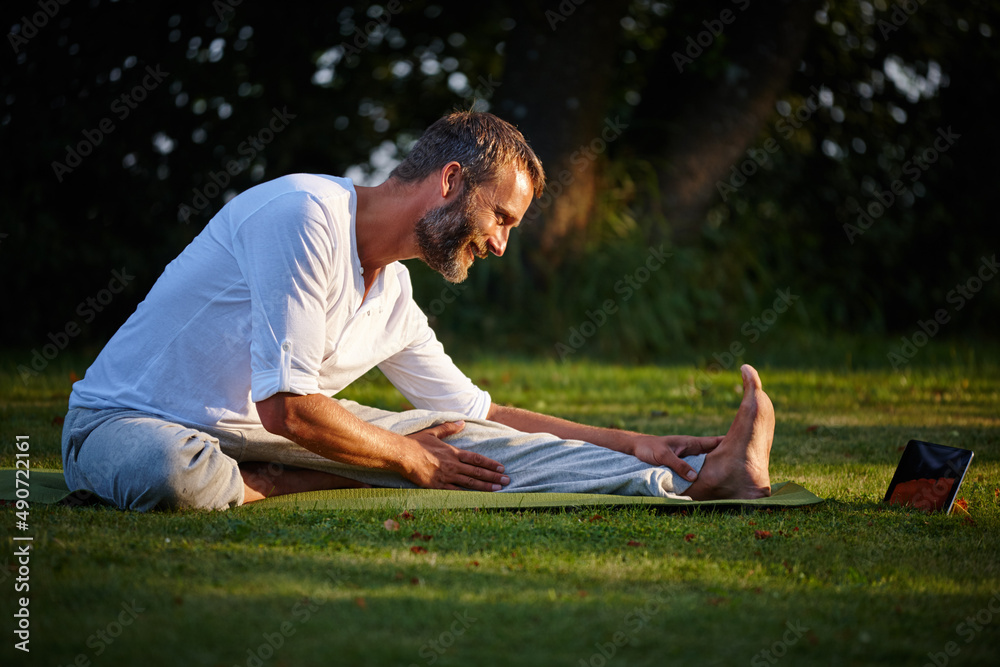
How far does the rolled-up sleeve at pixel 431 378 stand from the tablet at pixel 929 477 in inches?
61.7

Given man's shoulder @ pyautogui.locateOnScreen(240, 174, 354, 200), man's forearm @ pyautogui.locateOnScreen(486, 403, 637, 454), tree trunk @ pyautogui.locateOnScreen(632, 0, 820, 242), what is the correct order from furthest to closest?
tree trunk @ pyautogui.locateOnScreen(632, 0, 820, 242)
man's forearm @ pyautogui.locateOnScreen(486, 403, 637, 454)
man's shoulder @ pyautogui.locateOnScreen(240, 174, 354, 200)

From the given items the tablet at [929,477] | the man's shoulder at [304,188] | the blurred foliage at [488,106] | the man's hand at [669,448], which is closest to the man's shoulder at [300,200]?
the man's shoulder at [304,188]

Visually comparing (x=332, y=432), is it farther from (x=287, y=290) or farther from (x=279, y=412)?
(x=287, y=290)

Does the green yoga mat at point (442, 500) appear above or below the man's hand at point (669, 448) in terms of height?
below

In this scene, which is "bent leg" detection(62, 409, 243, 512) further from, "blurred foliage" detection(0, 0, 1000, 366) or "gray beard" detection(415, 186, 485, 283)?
"blurred foliage" detection(0, 0, 1000, 366)

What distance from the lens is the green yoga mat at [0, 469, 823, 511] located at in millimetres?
3043

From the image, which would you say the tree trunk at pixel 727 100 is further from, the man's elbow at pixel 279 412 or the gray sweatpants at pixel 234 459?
the man's elbow at pixel 279 412

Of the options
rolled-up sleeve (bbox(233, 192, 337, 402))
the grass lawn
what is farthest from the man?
the grass lawn

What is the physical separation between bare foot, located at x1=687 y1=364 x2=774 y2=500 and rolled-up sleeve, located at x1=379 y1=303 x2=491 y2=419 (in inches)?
36.6

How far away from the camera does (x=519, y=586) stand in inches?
88.2

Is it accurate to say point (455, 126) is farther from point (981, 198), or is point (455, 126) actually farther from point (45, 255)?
point (981, 198)

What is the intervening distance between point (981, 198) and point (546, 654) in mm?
9838

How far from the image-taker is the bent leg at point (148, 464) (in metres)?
2.79

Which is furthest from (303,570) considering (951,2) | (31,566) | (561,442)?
(951,2)
